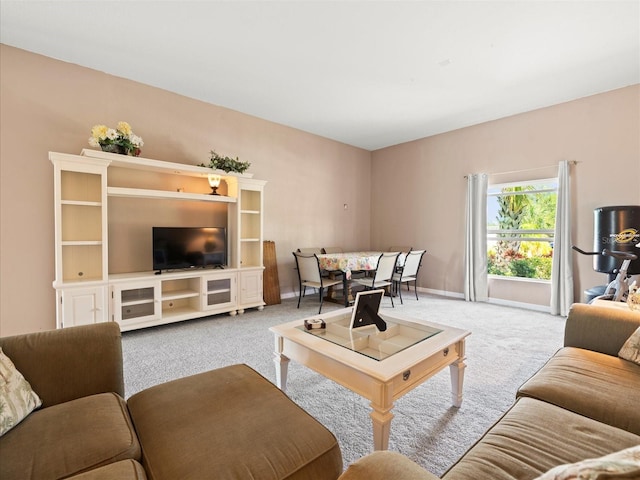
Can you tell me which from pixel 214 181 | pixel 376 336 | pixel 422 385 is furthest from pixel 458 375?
pixel 214 181

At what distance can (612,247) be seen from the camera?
343 centimetres

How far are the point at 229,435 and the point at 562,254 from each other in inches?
193

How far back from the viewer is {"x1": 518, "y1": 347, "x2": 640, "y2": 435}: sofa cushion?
124 cm

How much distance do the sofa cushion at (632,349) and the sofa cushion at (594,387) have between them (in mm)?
30

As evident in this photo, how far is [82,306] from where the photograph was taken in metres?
3.08

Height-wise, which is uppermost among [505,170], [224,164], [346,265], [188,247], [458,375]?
[505,170]

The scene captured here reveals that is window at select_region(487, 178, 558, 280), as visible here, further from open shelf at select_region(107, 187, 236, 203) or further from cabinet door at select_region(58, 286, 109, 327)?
cabinet door at select_region(58, 286, 109, 327)

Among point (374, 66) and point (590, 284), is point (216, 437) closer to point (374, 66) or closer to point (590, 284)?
point (374, 66)

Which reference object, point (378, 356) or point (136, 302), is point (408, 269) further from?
point (136, 302)

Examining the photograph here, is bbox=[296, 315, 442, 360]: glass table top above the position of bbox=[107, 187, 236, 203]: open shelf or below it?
below

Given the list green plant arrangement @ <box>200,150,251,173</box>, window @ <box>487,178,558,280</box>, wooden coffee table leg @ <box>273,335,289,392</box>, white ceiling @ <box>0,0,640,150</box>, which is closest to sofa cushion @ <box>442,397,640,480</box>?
wooden coffee table leg @ <box>273,335,289,392</box>

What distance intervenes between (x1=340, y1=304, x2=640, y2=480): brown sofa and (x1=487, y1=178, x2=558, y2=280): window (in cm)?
320

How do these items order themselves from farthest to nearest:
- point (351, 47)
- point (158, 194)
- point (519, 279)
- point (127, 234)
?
1. point (519, 279)
2. point (127, 234)
3. point (158, 194)
4. point (351, 47)

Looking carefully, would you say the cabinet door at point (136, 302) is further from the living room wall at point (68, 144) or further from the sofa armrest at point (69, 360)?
the sofa armrest at point (69, 360)
